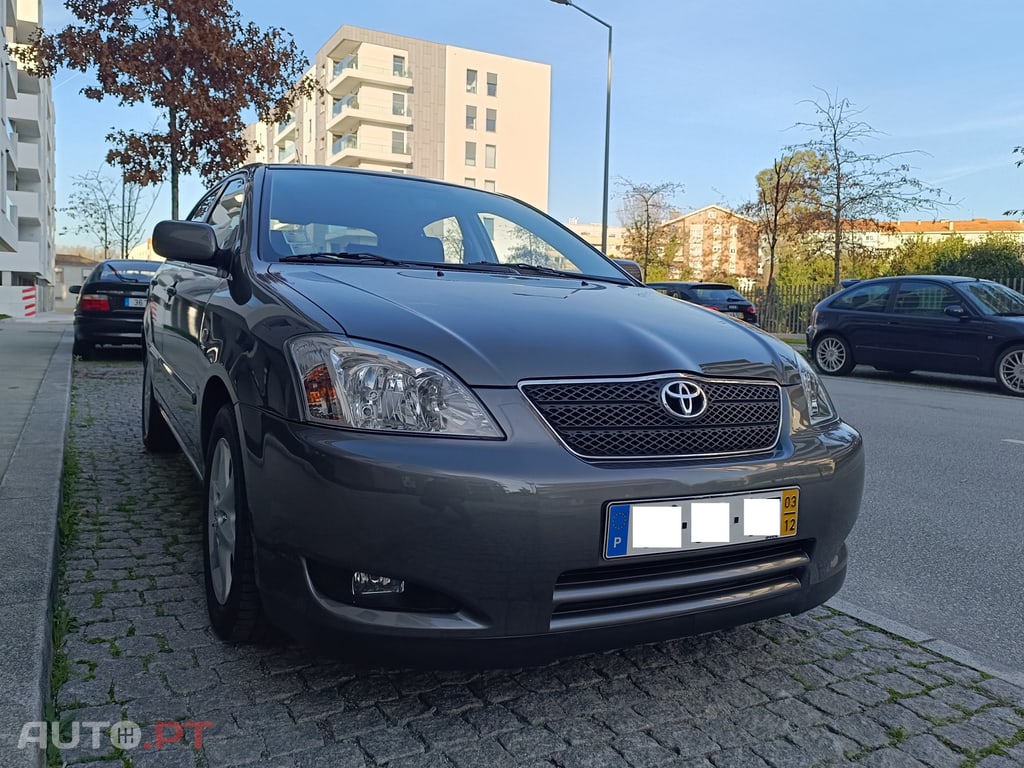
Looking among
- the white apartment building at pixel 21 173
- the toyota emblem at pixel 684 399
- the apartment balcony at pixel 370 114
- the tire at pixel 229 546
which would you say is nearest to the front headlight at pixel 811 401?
the toyota emblem at pixel 684 399

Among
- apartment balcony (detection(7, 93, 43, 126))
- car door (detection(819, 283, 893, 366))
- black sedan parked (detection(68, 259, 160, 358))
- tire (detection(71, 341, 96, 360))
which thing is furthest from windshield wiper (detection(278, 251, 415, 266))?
apartment balcony (detection(7, 93, 43, 126))

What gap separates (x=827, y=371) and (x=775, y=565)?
460 inches

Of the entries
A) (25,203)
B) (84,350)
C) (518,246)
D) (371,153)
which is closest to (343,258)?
(518,246)

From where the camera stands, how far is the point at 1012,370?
10977 mm

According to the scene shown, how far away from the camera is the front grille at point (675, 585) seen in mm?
2070

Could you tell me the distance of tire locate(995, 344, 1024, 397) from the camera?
10.9 meters

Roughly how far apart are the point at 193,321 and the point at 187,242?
0.40 m

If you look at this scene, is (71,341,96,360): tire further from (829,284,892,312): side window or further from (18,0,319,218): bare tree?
(829,284,892,312): side window

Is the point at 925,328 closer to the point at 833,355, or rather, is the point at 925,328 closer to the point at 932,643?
the point at 833,355

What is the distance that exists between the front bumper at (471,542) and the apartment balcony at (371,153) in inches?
2514

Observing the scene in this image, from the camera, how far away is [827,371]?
1324 cm

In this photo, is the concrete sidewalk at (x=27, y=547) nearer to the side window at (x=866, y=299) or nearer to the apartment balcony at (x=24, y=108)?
the side window at (x=866, y=299)

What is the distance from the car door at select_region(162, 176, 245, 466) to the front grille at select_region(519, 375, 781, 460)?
4.80 feet

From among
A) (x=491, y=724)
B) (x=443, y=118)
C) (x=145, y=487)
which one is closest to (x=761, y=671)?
(x=491, y=724)
